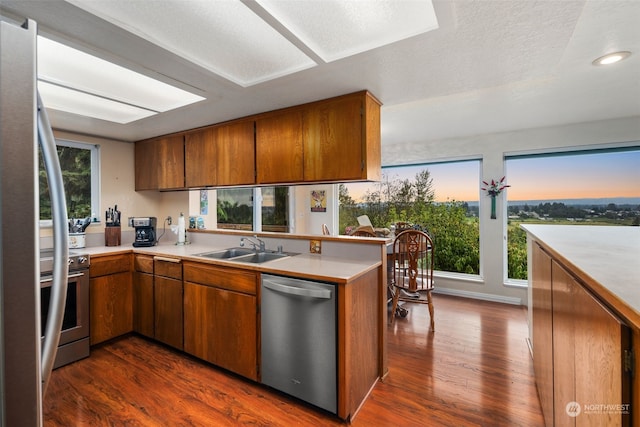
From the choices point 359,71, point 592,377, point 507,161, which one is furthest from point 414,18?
point 507,161

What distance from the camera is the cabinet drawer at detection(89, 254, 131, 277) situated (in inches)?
105

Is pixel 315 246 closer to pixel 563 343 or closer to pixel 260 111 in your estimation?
pixel 260 111

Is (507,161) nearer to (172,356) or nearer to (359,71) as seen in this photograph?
(359,71)

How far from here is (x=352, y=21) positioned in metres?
1.42

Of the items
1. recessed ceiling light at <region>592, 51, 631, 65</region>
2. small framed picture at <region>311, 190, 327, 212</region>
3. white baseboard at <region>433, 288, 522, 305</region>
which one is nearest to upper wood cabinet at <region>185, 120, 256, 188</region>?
recessed ceiling light at <region>592, 51, 631, 65</region>

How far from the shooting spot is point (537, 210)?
4.10 m

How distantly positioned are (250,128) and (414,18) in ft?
5.81

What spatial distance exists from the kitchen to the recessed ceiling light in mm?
527

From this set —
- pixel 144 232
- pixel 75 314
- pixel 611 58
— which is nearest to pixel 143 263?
pixel 144 232

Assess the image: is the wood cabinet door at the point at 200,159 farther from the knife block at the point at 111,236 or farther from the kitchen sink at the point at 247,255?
the knife block at the point at 111,236

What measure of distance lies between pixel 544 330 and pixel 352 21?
2.19m

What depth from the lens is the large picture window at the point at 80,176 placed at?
314cm

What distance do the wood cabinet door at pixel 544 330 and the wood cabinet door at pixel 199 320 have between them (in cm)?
228

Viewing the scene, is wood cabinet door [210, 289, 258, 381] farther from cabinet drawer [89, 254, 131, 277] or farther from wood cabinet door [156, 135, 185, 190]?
wood cabinet door [156, 135, 185, 190]
